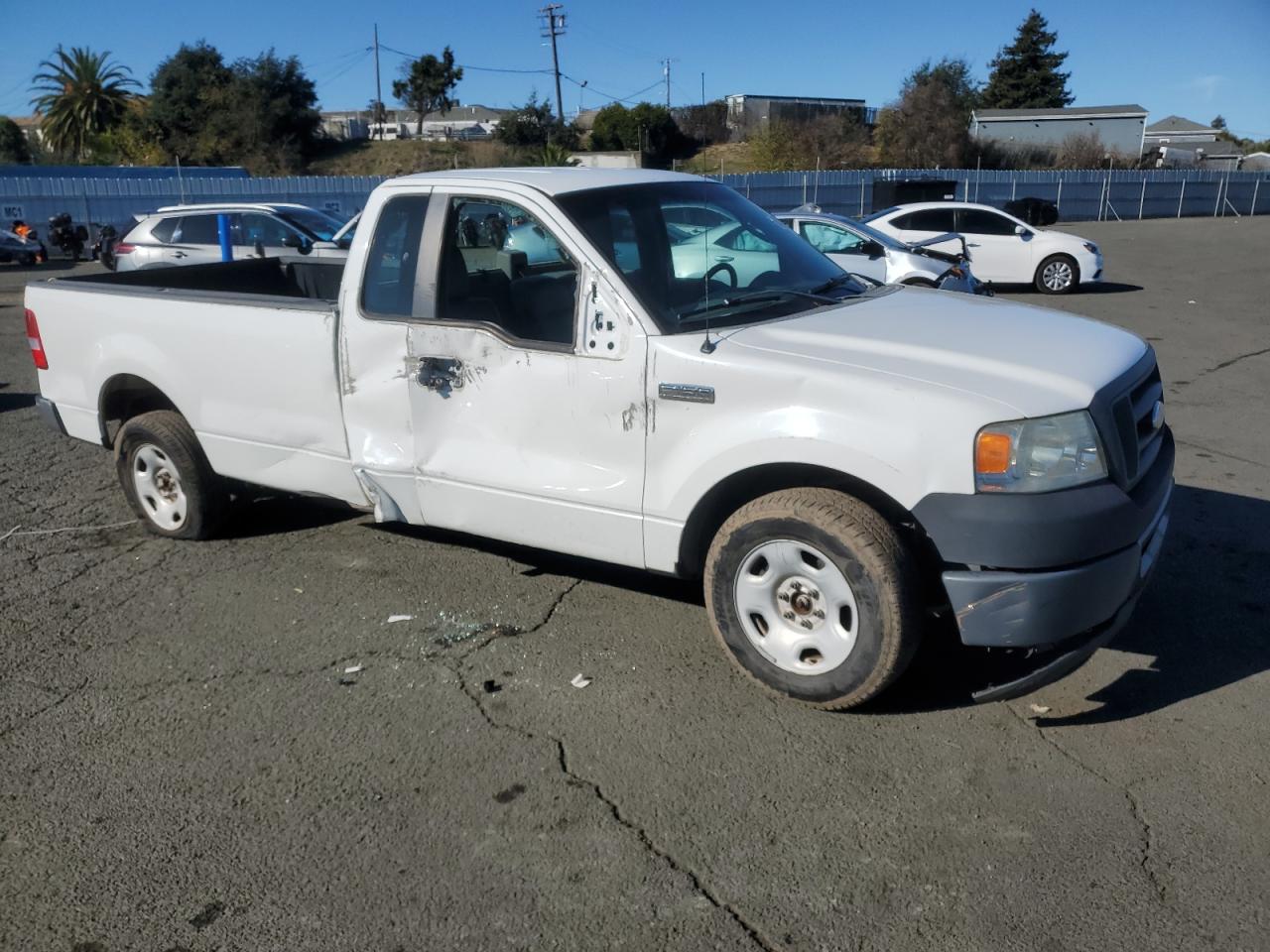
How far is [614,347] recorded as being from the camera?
4105mm

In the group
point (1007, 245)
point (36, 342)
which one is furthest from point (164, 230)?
point (1007, 245)

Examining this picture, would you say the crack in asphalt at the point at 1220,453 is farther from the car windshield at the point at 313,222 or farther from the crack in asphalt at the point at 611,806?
the car windshield at the point at 313,222

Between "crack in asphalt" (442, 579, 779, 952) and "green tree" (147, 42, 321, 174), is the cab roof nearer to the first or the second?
"crack in asphalt" (442, 579, 779, 952)

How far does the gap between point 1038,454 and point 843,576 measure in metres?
0.75

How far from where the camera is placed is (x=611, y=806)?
345 cm

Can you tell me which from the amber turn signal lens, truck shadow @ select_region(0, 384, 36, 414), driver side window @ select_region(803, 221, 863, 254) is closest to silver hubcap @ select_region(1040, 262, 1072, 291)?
driver side window @ select_region(803, 221, 863, 254)

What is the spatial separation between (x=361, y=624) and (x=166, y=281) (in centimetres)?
291

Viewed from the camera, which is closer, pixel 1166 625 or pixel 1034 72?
pixel 1166 625

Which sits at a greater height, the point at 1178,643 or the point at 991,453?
the point at 991,453

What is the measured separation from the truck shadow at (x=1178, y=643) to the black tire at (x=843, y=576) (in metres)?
0.29

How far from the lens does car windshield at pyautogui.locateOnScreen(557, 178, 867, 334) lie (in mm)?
4277

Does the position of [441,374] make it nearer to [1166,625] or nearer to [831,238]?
[1166,625]

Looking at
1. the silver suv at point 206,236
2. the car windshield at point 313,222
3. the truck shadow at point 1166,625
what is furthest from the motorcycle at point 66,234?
the truck shadow at point 1166,625

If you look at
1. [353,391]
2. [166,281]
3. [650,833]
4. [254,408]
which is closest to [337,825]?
[650,833]
